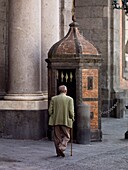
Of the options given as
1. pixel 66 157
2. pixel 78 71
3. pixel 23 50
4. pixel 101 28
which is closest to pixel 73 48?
pixel 78 71

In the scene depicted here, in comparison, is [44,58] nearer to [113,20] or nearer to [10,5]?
[10,5]

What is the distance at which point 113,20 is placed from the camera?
78.4ft

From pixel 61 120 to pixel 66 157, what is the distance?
2.52 feet

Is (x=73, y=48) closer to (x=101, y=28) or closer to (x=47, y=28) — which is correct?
(x=47, y=28)

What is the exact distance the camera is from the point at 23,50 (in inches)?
595

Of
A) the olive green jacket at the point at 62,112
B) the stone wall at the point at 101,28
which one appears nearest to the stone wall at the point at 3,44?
the olive green jacket at the point at 62,112

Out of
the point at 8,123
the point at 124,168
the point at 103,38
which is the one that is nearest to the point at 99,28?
the point at 103,38

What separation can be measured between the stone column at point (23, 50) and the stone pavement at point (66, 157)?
1429 millimetres

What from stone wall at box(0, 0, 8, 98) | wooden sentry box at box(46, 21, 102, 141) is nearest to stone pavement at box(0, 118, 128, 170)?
wooden sentry box at box(46, 21, 102, 141)

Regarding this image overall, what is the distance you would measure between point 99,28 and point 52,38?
7.78 m

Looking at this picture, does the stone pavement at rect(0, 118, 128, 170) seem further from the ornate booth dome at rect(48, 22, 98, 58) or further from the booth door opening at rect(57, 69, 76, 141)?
the ornate booth dome at rect(48, 22, 98, 58)

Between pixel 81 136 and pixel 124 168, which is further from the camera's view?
pixel 81 136

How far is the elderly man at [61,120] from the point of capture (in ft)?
38.7

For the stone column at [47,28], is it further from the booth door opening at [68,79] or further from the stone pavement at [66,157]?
the stone pavement at [66,157]
